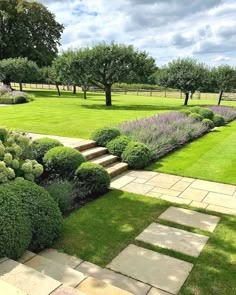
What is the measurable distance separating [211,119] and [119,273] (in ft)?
39.0

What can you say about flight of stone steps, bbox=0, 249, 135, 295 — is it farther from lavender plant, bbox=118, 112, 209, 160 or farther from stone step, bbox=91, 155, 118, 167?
lavender plant, bbox=118, 112, 209, 160

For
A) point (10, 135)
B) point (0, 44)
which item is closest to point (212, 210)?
point (10, 135)

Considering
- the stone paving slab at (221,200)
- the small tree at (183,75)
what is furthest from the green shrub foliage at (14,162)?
the small tree at (183,75)

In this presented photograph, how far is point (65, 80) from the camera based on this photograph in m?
20.5

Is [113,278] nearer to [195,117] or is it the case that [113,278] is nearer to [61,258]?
[61,258]

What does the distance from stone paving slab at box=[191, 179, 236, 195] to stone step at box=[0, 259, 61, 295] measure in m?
4.11

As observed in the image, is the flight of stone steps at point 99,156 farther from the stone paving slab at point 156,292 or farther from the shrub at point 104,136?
the stone paving slab at point 156,292

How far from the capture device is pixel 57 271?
2945mm

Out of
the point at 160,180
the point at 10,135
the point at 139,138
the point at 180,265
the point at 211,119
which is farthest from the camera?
the point at 211,119

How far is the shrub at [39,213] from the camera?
3.46 meters

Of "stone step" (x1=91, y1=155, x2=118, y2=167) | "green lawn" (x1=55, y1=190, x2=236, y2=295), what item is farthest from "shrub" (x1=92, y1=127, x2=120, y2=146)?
"green lawn" (x1=55, y1=190, x2=236, y2=295)

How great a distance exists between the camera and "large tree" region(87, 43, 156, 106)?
18547 mm

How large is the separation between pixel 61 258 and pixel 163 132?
6515 mm

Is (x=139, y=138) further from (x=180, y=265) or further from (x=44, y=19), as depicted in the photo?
(x=44, y=19)
